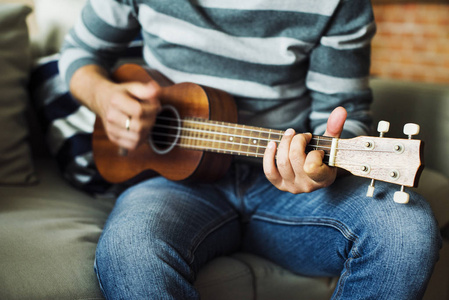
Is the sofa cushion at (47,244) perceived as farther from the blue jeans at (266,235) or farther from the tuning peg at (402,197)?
the tuning peg at (402,197)

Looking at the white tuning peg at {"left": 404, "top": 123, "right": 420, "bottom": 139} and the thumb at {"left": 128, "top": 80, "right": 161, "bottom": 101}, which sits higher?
the white tuning peg at {"left": 404, "top": 123, "right": 420, "bottom": 139}

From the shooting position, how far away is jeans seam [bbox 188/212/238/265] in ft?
2.64

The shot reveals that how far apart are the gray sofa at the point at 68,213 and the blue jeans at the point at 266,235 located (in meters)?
0.05

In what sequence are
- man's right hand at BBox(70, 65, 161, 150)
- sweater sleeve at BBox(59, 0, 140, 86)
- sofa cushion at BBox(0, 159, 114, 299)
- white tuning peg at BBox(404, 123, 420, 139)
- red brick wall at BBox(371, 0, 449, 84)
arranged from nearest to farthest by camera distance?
white tuning peg at BBox(404, 123, 420, 139) → sofa cushion at BBox(0, 159, 114, 299) → man's right hand at BBox(70, 65, 161, 150) → sweater sleeve at BBox(59, 0, 140, 86) → red brick wall at BBox(371, 0, 449, 84)

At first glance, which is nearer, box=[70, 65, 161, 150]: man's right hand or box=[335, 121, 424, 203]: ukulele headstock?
box=[335, 121, 424, 203]: ukulele headstock

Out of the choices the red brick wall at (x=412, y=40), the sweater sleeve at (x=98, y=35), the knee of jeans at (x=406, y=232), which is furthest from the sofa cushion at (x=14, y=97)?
the red brick wall at (x=412, y=40)

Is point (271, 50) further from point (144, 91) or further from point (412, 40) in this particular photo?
point (412, 40)

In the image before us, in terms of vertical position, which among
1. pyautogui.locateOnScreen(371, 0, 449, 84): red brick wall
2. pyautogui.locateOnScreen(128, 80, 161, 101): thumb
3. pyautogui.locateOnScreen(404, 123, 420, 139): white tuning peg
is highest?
pyautogui.locateOnScreen(404, 123, 420, 139): white tuning peg

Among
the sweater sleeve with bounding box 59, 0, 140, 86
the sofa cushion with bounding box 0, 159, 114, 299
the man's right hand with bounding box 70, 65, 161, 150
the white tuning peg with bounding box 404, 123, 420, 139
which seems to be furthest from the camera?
the sweater sleeve with bounding box 59, 0, 140, 86

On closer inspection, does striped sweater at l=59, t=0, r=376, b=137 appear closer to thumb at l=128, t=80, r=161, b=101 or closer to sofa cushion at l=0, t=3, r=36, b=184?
thumb at l=128, t=80, r=161, b=101

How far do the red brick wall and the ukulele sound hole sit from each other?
2519 mm

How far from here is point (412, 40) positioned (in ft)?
10.3

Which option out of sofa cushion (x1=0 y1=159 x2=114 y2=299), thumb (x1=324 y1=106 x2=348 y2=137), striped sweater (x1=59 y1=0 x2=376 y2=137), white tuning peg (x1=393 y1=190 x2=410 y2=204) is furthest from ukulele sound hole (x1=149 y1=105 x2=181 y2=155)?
white tuning peg (x1=393 y1=190 x2=410 y2=204)

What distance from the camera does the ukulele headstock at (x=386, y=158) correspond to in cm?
64
